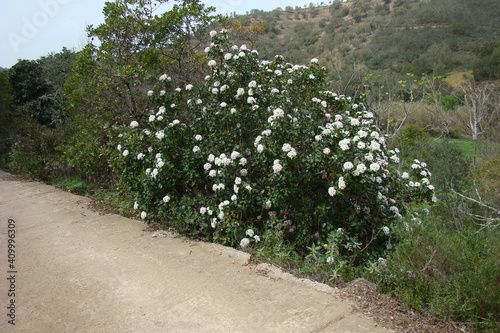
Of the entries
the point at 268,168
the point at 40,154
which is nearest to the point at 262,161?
the point at 268,168

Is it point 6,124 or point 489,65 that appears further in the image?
point 489,65

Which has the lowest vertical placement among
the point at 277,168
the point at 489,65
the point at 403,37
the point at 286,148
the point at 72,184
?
the point at 72,184

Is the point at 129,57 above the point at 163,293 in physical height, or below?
above

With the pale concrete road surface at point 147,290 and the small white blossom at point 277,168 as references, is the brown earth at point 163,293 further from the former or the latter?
the small white blossom at point 277,168

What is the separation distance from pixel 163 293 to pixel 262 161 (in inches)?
69.8

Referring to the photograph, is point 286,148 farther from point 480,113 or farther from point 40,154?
point 480,113

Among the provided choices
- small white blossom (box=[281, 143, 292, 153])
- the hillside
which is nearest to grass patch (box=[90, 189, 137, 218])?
small white blossom (box=[281, 143, 292, 153])

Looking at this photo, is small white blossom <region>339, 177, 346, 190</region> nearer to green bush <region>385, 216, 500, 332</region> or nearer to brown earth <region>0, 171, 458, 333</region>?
green bush <region>385, 216, 500, 332</region>

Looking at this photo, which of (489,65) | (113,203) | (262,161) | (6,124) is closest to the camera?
(262,161)

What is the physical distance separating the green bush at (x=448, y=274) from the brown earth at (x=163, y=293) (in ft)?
0.52

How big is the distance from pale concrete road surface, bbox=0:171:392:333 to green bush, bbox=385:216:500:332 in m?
0.43

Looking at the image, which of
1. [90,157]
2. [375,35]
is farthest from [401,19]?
[90,157]

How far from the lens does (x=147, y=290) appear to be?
366 cm

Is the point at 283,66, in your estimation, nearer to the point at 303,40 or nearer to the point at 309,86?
the point at 309,86
